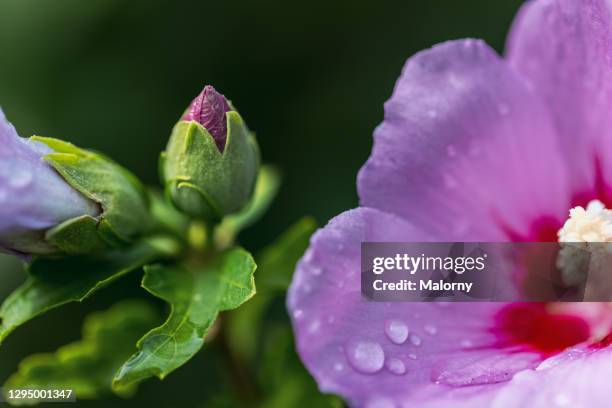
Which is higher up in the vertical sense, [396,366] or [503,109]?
[503,109]

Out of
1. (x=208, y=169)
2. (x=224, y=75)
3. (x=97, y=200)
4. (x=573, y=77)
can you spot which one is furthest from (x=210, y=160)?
(x=224, y=75)

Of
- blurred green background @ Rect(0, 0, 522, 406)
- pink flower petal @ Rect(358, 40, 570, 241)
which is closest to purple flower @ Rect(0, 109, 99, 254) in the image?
pink flower petal @ Rect(358, 40, 570, 241)

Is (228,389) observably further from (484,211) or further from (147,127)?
(147,127)

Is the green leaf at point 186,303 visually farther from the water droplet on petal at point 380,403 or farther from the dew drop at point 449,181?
the dew drop at point 449,181

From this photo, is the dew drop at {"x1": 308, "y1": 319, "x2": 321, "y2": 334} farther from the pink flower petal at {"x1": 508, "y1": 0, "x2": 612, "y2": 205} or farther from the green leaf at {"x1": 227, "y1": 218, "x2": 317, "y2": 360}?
the pink flower petal at {"x1": 508, "y1": 0, "x2": 612, "y2": 205}

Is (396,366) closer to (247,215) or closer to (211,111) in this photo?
(211,111)

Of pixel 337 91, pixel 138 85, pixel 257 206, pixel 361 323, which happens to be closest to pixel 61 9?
pixel 138 85
